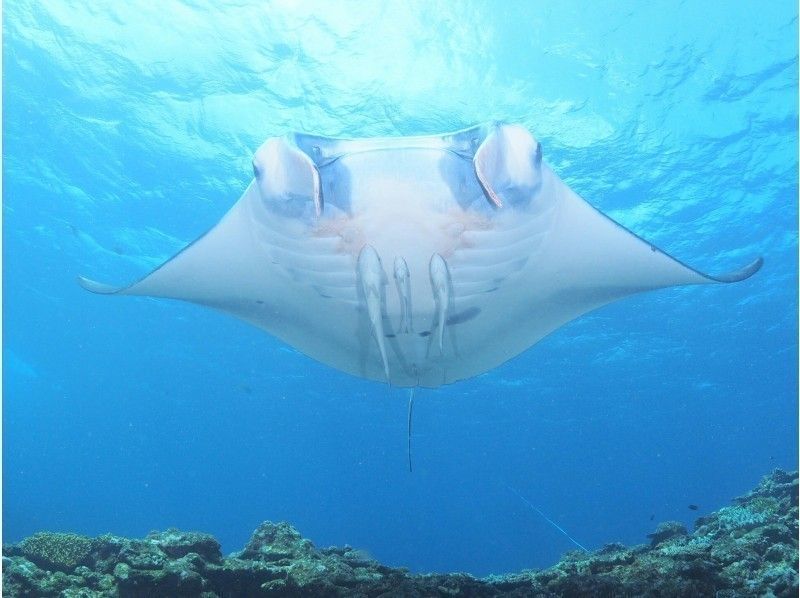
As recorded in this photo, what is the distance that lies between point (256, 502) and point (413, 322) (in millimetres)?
80099

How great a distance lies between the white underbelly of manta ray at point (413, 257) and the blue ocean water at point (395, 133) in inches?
292

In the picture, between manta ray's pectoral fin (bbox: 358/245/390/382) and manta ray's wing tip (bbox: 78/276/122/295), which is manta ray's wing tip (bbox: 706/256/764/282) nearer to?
manta ray's pectoral fin (bbox: 358/245/390/382)

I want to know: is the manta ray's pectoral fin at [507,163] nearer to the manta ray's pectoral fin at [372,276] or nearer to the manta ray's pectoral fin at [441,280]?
the manta ray's pectoral fin at [441,280]

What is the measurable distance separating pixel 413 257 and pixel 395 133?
29.5ft

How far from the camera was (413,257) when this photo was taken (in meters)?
3.39

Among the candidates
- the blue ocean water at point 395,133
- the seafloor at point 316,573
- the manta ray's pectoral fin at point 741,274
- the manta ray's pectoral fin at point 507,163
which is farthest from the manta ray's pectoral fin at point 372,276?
the blue ocean water at point 395,133

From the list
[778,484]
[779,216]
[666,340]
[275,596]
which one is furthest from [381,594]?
[666,340]

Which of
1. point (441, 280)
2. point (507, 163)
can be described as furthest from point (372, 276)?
point (507, 163)

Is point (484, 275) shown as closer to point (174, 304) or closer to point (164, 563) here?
point (164, 563)

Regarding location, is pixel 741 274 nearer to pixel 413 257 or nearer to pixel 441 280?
pixel 441 280

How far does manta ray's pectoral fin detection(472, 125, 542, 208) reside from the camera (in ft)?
9.25

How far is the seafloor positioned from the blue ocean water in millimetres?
8867

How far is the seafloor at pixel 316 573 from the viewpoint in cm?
334

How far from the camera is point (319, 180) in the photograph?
2846 mm
